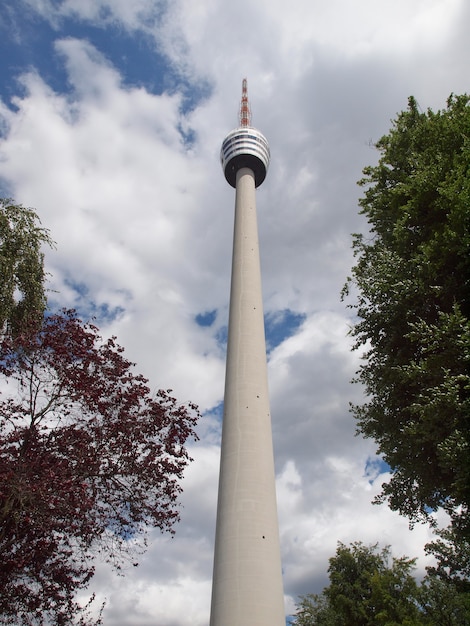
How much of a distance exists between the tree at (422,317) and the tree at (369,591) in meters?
25.0

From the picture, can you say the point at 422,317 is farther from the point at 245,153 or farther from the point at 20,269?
the point at 245,153

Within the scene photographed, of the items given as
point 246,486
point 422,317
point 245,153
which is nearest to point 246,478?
point 246,486

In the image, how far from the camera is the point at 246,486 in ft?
94.0

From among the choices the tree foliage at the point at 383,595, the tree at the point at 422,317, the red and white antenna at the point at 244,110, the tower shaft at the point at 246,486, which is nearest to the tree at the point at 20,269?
the tree at the point at 422,317

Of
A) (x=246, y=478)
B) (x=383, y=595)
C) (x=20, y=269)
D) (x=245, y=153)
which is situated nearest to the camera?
(x=20, y=269)

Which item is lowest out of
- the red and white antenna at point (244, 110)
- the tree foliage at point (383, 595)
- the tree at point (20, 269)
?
the tree foliage at point (383, 595)

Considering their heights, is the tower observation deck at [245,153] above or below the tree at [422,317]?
above

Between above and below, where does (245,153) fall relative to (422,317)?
above

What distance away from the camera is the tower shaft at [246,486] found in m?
24.6

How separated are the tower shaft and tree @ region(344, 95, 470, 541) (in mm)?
9484

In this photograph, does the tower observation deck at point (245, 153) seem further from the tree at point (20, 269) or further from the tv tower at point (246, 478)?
the tree at point (20, 269)

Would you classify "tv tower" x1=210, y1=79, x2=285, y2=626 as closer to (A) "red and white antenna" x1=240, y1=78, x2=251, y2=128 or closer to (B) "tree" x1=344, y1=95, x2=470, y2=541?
(B) "tree" x1=344, y1=95, x2=470, y2=541

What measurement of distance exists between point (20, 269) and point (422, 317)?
1465 centimetres

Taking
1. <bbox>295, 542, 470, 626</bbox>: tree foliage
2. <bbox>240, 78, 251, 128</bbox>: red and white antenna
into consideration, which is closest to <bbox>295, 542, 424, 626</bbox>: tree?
<bbox>295, 542, 470, 626</bbox>: tree foliage
